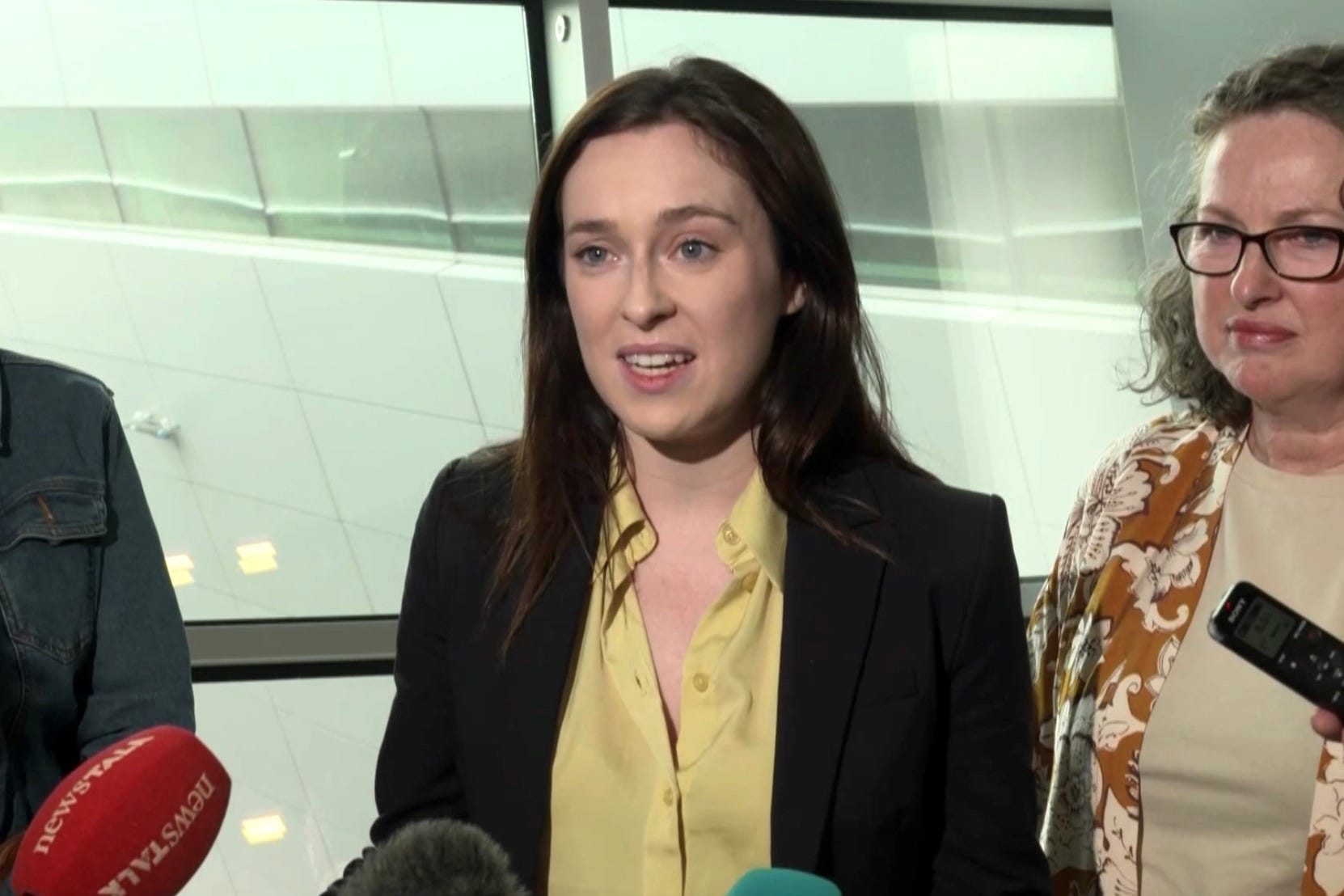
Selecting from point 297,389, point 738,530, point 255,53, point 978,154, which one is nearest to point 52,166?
point 255,53

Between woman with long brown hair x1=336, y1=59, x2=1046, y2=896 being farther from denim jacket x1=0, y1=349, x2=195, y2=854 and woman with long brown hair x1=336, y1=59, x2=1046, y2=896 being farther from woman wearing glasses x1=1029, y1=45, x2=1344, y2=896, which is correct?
woman wearing glasses x1=1029, y1=45, x2=1344, y2=896

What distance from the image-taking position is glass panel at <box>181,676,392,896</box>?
13.4 feet

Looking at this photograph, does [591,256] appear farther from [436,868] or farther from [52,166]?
[52,166]

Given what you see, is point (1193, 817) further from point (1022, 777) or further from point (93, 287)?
point (93, 287)

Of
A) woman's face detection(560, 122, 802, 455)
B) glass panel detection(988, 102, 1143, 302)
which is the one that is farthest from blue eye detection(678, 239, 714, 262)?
glass panel detection(988, 102, 1143, 302)

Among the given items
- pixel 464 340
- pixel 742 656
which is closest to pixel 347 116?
pixel 464 340

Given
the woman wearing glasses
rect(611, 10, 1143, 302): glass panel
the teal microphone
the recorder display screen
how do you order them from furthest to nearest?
rect(611, 10, 1143, 302): glass panel < the woman wearing glasses < the recorder display screen < the teal microphone

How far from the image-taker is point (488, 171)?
4.21m

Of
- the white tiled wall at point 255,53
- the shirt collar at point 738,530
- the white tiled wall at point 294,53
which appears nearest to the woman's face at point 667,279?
the shirt collar at point 738,530

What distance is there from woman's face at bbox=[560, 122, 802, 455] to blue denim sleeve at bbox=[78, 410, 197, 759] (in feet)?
1.70

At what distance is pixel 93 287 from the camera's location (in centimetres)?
437

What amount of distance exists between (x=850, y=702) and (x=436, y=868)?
2.23 ft

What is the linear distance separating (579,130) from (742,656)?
1.85ft

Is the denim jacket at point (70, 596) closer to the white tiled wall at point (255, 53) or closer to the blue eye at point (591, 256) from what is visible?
the blue eye at point (591, 256)
